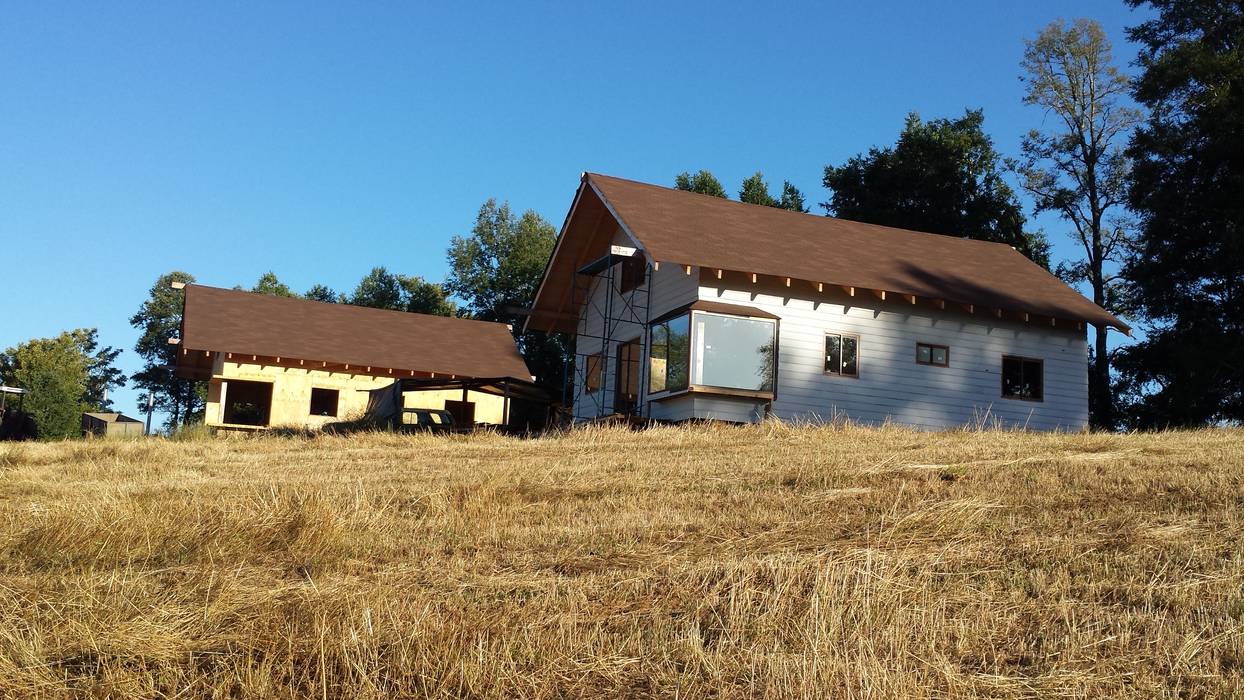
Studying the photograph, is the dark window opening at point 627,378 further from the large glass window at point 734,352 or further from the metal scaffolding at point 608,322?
the large glass window at point 734,352

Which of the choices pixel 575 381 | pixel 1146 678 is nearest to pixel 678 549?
pixel 1146 678

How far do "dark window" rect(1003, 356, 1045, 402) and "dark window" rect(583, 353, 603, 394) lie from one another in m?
9.54

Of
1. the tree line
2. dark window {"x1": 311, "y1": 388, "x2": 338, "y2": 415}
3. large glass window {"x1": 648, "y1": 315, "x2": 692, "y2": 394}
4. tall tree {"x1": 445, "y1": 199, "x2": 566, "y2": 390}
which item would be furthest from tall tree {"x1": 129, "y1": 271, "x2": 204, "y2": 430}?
large glass window {"x1": 648, "y1": 315, "x2": 692, "y2": 394}

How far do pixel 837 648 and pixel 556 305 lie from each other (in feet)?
80.2

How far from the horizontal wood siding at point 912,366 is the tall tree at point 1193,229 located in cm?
649

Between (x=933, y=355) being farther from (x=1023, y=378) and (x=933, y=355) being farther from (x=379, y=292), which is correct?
(x=379, y=292)

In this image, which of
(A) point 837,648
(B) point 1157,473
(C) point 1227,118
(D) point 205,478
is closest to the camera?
(A) point 837,648

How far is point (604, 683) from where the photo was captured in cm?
623

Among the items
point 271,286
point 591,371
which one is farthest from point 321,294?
point 591,371

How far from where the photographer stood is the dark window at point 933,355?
24.4 m

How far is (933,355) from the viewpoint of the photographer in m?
24.5

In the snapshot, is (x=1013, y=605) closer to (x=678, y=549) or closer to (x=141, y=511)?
(x=678, y=549)

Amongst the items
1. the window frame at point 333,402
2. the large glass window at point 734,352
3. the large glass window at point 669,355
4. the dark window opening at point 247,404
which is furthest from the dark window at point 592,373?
the dark window opening at point 247,404

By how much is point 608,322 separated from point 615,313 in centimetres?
34
